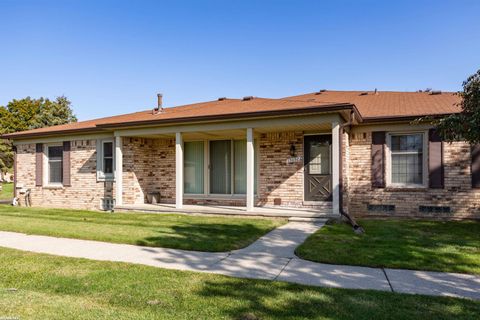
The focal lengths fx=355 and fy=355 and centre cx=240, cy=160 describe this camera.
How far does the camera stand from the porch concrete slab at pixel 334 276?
14.1 ft

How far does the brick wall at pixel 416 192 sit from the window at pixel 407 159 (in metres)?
→ 0.40

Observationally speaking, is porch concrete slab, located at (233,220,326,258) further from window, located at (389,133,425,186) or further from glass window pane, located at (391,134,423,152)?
glass window pane, located at (391,134,423,152)

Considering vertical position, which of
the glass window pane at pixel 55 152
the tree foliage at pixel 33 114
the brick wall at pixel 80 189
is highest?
the tree foliage at pixel 33 114

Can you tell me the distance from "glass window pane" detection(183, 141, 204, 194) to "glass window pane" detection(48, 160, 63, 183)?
508cm

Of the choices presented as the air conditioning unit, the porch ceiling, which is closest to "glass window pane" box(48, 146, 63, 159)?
the air conditioning unit

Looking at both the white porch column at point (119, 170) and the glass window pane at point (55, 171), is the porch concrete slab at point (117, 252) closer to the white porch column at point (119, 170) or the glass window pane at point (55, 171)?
the white porch column at point (119, 170)

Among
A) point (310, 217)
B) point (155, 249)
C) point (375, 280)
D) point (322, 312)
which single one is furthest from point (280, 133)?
point (322, 312)

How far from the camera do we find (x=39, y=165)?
14.1 m

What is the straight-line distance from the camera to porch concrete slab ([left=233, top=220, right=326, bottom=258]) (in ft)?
20.2

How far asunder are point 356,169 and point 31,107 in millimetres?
39788

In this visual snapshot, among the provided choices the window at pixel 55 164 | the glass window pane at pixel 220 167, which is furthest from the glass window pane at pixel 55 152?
the glass window pane at pixel 220 167

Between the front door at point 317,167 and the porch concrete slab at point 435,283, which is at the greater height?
the front door at point 317,167

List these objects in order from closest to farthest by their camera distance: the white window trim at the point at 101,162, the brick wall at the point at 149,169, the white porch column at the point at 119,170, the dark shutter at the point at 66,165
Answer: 1. the white porch column at the point at 119,170
2. the brick wall at the point at 149,169
3. the white window trim at the point at 101,162
4. the dark shutter at the point at 66,165

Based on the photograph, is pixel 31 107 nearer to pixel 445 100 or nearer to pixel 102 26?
pixel 102 26
